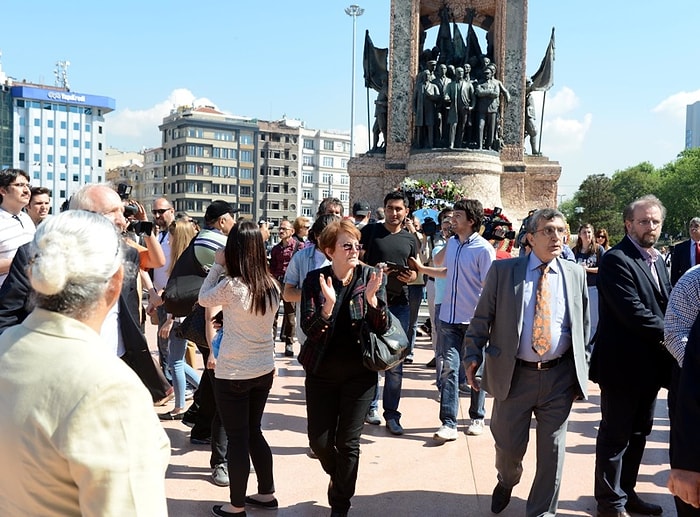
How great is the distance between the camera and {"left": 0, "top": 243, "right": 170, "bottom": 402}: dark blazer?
3.36 meters

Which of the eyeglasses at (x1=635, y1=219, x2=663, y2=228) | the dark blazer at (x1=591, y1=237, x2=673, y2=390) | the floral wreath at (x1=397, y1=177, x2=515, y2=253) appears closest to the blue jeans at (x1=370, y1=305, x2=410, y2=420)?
the dark blazer at (x1=591, y1=237, x2=673, y2=390)

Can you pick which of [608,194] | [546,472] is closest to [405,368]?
[546,472]

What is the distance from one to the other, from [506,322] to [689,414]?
1.66m

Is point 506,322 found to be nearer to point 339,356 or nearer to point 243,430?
point 339,356

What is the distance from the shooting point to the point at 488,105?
643 inches

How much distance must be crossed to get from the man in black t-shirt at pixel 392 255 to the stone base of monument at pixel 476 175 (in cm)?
988

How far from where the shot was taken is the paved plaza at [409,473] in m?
4.43

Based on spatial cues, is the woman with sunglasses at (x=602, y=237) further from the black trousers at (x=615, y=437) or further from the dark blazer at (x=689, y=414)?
the dark blazer at (x=689, y=414)

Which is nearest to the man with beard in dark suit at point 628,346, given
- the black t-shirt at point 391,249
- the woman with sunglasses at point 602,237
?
the black t-shirt at point 391,249

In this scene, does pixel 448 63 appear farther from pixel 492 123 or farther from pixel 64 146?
pixel 64 146

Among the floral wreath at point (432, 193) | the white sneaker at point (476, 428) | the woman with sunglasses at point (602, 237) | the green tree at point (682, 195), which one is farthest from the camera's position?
the green tree at point (682, 195)

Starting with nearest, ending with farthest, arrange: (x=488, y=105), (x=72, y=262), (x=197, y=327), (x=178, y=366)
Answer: (x=72, y=262) → (x=197, y=327) → (x=178, y=366) → (x=488, y=105)

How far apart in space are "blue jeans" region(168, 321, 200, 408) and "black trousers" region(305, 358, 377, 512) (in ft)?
7.82

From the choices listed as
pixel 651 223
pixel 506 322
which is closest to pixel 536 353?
pixel 506 322
